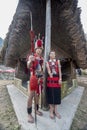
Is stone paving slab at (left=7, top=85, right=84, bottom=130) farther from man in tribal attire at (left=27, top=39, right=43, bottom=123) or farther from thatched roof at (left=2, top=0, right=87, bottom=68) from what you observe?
thatched roof at (left=2, top=0, right=87, bottom=68)

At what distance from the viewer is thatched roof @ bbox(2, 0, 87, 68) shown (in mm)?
6129

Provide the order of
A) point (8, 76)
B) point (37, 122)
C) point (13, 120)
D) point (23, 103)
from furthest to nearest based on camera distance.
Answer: point (8, 76) → point (23, 103) → point (13, 120) → point (37, 122)

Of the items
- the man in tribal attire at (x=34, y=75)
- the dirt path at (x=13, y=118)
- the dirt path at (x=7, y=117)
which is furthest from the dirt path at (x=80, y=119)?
the dirt path at (x=7, y=117)

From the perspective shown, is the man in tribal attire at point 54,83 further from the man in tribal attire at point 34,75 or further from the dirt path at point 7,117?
the dirt path at point 7,117

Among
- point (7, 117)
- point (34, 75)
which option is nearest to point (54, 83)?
point (34, 75)

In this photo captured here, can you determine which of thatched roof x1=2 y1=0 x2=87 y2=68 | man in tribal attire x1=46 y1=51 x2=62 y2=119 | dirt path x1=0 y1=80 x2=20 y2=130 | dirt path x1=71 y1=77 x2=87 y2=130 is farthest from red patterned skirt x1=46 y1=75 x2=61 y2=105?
thatched roof x1=2 y1=0 x2=87 y2=68

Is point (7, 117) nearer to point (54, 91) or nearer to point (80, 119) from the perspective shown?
point (54, 91)

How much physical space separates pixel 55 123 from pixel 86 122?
3.03ft

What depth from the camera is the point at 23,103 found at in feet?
18.1

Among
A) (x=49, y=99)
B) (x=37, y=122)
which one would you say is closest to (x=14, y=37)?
(x=49, y=99)

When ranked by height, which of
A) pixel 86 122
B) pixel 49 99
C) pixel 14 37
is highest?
pixel 14 37

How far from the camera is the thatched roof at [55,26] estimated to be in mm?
6129

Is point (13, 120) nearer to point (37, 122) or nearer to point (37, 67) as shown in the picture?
point (37, 122)

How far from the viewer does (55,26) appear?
24.0ft
